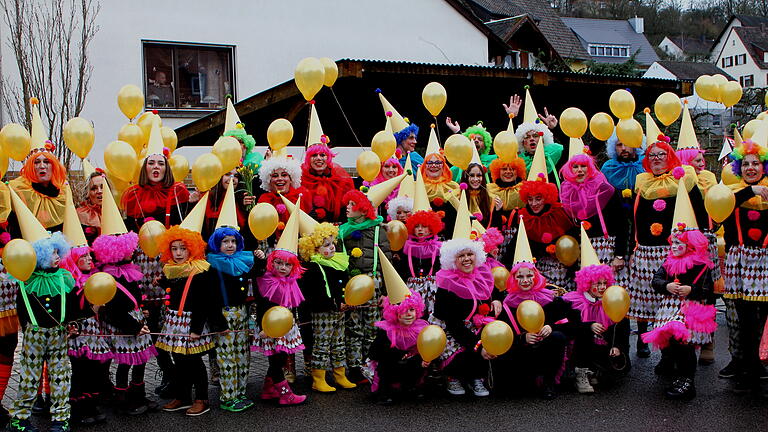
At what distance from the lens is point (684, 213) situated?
6.39 meters

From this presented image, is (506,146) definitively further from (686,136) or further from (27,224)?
(27,224)

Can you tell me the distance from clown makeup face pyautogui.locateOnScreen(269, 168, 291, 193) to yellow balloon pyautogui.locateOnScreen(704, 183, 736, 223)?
327 cm

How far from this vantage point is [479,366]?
650 cm

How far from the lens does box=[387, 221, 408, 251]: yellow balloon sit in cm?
666

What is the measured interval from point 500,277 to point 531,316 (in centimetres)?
58

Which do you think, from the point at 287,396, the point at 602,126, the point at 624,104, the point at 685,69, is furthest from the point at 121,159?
the point at 685,69

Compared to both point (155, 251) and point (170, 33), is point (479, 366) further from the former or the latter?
point (170, 33)

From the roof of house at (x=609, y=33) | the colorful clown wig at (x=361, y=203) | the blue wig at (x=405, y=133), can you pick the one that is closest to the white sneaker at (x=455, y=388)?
the colorful clown wig at (x=361, y=203)

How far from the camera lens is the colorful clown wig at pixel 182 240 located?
5.88 m

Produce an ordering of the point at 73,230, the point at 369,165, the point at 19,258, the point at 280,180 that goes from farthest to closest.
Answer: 1. the point at 369,165
2. the point at 280,180
3. the point at 73,230
4. the point at 19,258

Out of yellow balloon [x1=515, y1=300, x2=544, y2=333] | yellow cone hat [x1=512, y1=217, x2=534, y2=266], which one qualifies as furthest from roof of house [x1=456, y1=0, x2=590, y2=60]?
yellow balloon [x1=515, y1=300, x2=544, y2=333]

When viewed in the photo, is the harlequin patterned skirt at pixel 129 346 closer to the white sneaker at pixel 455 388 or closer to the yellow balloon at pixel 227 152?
the yellow balloon at pixel 227 152

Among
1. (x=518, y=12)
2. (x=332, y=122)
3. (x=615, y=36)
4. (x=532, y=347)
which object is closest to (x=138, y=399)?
(x=532, y=347)

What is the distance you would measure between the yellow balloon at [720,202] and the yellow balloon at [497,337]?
1.73m
